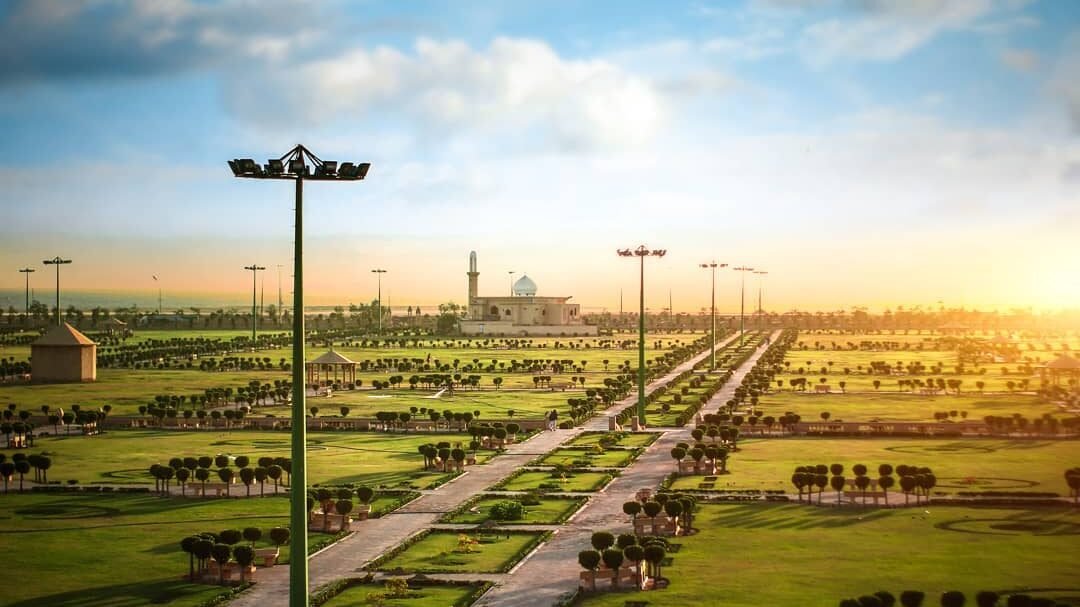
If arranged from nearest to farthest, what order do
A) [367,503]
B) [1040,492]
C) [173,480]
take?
[367,503] → [1040,492] → [173,480]

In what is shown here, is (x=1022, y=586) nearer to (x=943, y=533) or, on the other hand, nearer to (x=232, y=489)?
(x=943, y=533)

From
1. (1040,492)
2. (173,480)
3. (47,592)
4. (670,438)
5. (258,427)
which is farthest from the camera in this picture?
(258,427)

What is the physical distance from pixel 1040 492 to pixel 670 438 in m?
24.7

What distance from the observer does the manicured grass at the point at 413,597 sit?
31859mm

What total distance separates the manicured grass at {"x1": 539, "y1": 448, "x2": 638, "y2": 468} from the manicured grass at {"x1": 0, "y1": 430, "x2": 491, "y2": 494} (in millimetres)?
4028

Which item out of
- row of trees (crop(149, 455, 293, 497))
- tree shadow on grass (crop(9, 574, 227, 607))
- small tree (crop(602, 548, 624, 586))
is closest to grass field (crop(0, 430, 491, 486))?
row of trees (crop(149, 455, 293, 497))

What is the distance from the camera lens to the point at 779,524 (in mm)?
43094

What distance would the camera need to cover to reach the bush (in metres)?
43.5

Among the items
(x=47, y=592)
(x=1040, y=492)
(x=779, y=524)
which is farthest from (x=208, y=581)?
(x=1040, y=492)

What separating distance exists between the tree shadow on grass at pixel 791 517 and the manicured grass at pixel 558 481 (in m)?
7.70

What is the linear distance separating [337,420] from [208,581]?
41.6m

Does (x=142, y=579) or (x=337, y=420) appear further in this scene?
(x=337, y=420)

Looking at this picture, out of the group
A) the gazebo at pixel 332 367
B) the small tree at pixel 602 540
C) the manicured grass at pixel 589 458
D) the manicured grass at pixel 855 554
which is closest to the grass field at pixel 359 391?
the gazebo at pixel 332 367

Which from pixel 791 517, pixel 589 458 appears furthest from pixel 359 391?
pixel 791 517
